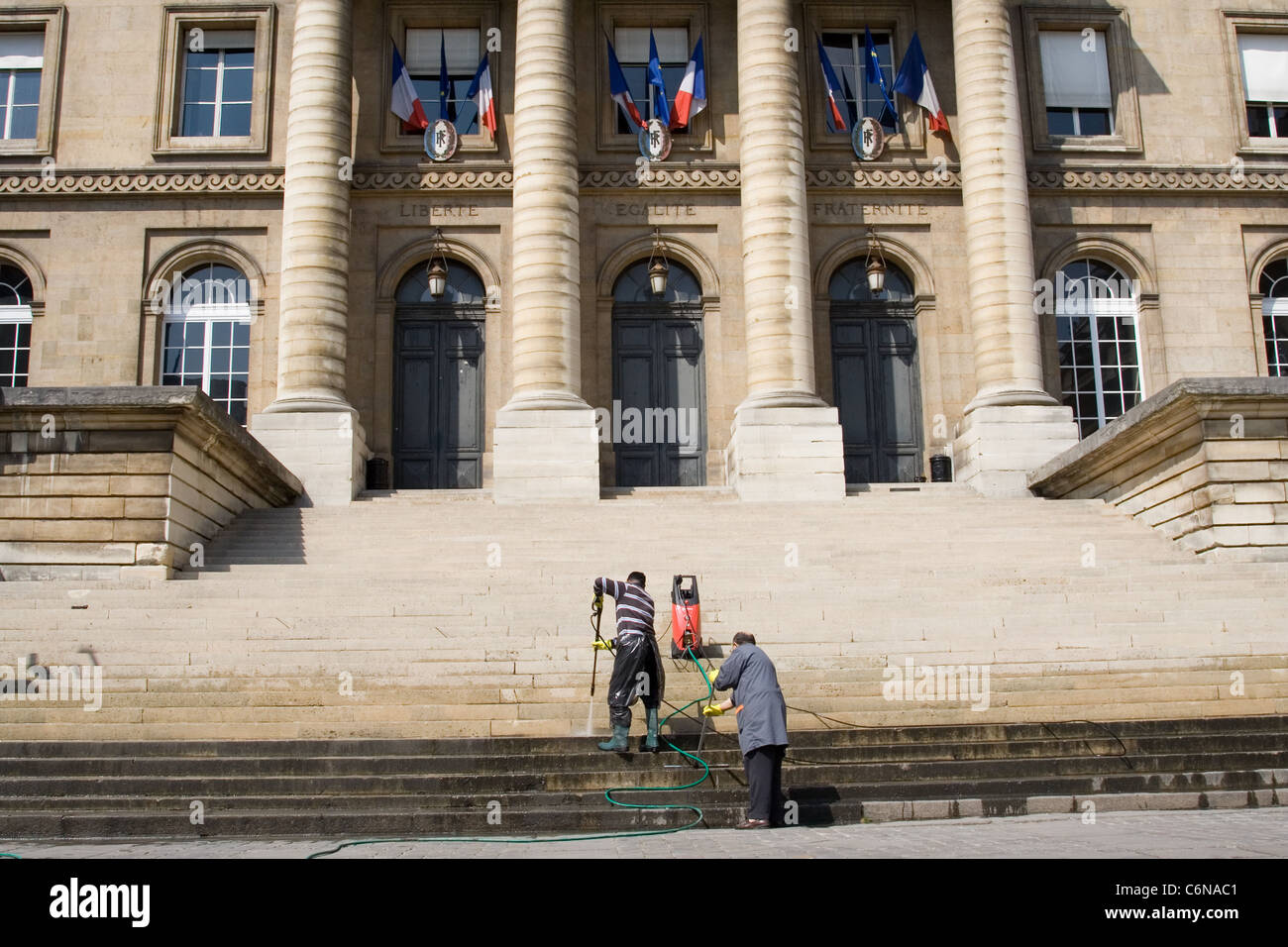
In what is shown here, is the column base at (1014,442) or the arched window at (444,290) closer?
the column base at (1014,442)

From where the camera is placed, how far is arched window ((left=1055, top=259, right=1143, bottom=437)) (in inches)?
967

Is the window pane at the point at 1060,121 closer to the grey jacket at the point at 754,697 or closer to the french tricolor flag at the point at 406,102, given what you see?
the french tricolor flag at the point at 406,102

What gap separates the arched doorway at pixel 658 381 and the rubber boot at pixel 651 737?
1300 cm

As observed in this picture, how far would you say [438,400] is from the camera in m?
24.0

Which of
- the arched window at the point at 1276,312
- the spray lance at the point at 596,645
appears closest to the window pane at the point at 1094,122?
the arched window at the point at 1276,312

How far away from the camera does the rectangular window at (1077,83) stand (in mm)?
25547

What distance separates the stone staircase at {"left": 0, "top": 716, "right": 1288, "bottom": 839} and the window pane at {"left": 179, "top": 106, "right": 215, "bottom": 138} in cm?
1720

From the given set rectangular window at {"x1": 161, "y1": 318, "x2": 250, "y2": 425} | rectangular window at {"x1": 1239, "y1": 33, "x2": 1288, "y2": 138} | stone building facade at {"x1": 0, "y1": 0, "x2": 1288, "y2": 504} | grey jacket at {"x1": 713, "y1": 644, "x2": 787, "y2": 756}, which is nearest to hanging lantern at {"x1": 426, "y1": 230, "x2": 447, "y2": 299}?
stone building facade at {"x1": 0, "y1": 0, "x2": 1288, "y2": 504}

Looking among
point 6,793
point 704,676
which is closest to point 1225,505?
point 704,676

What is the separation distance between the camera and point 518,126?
903 inches

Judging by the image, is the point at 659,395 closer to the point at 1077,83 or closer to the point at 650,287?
the point at 650,287
